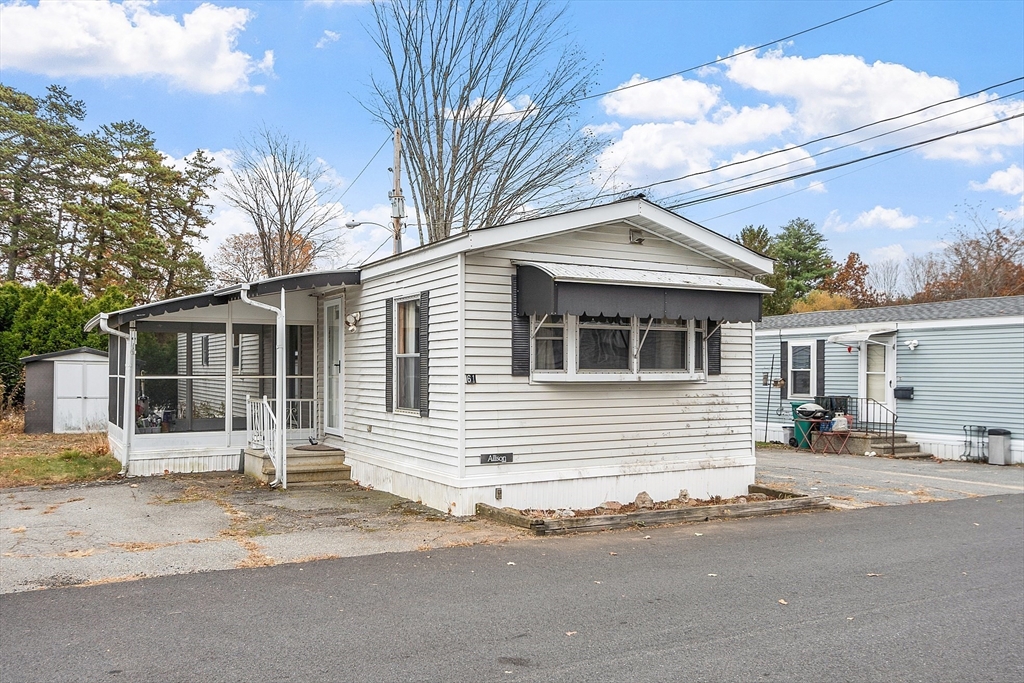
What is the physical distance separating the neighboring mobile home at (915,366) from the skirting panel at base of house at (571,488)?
854 cm

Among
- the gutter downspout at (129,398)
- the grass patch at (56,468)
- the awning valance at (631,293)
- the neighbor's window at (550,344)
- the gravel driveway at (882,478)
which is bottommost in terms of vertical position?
the gravel driveway at (882,478)

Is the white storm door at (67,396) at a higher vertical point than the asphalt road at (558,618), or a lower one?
higher

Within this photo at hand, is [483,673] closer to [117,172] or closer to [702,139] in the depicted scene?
[702,139]

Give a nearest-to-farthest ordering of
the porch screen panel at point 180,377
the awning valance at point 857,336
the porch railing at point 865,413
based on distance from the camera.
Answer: the porch screen panel at point 180,377, the awning valance at point 857,336, the porch railing at point 865,413

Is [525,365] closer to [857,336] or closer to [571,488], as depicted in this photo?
[571,488]

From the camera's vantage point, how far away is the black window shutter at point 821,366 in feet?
63.7

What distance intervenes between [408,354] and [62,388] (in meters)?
11.6

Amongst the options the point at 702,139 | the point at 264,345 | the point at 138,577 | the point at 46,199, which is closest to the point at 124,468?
the point at 264,345

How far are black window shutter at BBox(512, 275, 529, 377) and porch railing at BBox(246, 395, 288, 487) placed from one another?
3596 mm

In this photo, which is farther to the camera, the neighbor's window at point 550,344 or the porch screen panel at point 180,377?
the porch screen panel at point 180,377

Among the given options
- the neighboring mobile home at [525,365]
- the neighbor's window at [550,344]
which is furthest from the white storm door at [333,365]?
the neighbor's window at [550,344]

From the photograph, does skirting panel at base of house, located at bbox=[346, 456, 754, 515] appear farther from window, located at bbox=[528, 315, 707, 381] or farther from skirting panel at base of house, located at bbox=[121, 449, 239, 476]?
skirting panel at base of house, located at bbox=[121, 449, 239, 476]

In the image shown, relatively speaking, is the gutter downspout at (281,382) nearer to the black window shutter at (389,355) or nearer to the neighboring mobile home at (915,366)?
the black window shutter at (389,355)

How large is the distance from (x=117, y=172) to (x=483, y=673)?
31471mm
